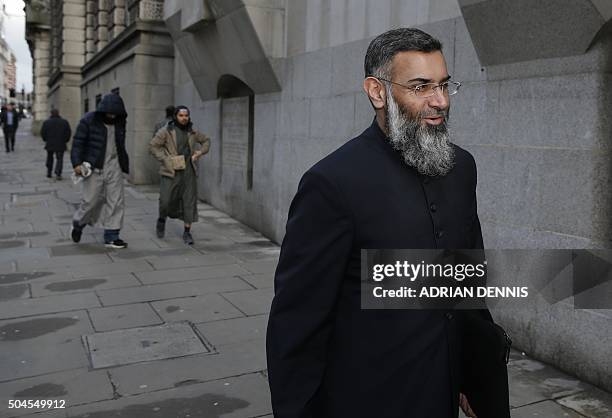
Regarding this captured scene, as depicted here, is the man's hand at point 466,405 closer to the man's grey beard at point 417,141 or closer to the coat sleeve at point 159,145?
the man's grey beard at point 417,141

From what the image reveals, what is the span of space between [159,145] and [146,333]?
3.91m

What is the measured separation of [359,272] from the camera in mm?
1868

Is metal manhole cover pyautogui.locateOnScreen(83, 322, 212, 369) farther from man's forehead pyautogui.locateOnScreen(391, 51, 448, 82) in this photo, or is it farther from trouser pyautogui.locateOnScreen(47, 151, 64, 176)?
trouser pyautogui.locateOnScreen(47, 151, 64, 176)

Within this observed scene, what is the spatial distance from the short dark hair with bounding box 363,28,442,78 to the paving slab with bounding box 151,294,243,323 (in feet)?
12.5

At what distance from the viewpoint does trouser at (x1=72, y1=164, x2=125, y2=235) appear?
7.99 m

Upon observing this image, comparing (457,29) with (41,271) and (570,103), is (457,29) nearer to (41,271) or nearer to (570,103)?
(570,103)

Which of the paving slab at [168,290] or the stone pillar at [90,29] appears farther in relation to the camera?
the stone pillar at [90,29]

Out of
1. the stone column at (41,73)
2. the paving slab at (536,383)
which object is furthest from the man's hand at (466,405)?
the stone column at (41,73)

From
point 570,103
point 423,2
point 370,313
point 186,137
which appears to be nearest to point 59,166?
point 186,137

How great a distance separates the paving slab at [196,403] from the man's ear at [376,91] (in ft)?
7.50

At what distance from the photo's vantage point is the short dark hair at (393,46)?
73.5 inches

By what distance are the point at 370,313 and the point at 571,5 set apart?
2.95 m

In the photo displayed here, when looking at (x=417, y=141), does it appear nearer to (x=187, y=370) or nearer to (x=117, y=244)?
(x=187, y=370)

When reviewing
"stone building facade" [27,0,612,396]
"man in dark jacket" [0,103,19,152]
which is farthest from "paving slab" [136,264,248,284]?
"man in dark jacket" [0,103,19,152]
